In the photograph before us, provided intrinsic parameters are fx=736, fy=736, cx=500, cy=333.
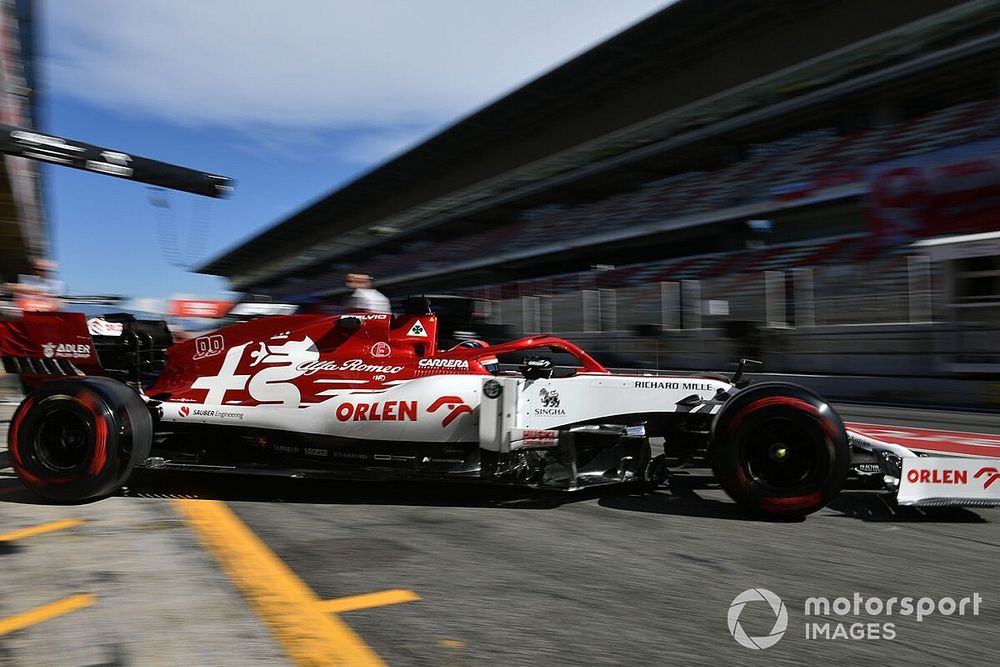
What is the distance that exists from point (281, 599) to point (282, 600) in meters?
0.01

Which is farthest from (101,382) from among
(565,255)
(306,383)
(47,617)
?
(565,255)

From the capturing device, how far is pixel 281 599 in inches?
99.3

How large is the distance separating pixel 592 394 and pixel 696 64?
18.0 meters

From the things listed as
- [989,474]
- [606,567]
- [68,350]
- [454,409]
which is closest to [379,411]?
[454,409]

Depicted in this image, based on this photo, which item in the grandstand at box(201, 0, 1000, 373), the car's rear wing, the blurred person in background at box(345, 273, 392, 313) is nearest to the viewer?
the blurred person in background at box(345, 273, 392, 313)

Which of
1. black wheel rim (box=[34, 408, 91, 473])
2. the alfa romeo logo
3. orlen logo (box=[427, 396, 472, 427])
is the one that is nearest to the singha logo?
orlen logo (box=[427, 396, 472, 427])

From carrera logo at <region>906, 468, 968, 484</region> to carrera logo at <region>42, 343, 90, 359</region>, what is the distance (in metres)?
4.85

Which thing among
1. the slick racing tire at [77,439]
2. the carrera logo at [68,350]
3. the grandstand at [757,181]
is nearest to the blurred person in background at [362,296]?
the carrera logo at [68,350]

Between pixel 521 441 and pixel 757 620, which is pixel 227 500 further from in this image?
pixel 757 620

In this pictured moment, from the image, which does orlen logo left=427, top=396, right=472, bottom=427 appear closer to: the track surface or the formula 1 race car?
the formula 1 race car

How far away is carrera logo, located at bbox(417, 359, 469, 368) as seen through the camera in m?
4.26

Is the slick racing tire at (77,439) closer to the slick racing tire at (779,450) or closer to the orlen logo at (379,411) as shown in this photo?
the orlen logo at (379,411)

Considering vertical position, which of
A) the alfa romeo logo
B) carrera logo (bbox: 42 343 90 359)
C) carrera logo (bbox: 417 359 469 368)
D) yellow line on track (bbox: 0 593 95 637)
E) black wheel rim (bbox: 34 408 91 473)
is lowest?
the alfa romeo logo

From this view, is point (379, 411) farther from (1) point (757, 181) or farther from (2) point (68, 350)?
(1) point (757, 181)
